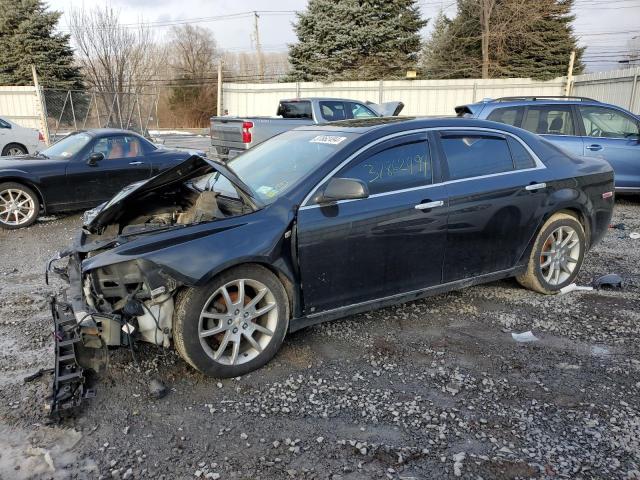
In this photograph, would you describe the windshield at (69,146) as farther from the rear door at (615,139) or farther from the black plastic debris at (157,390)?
the rear door at (615,139)

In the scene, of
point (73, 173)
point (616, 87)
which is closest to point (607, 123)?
point (73, 173)

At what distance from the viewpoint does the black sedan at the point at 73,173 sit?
7.39 meters

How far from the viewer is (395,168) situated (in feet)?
12.7

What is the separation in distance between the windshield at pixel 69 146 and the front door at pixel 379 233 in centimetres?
599

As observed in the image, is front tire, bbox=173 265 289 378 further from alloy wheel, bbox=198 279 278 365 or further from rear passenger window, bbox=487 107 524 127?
rear passenger window, bbox=487 107 524 127

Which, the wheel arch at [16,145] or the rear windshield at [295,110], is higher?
the rear windshield at [295,110]

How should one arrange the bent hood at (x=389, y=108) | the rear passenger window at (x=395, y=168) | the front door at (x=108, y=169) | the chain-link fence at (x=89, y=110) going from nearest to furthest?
1. the rear passenger window at (x=395, y=168)
2. the front door at (x=108, y=169)
3. the bent hood at (x=389, y=108)
4. the chain-link fence at (x=89, y=110)

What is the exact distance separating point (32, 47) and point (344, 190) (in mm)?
33308

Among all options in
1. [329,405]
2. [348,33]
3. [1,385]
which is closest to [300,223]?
[329,405]

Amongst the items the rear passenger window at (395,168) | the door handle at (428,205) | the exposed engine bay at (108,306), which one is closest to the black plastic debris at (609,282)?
the door handle at (428,205)

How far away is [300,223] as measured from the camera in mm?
3414

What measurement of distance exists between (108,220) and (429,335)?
2.80m

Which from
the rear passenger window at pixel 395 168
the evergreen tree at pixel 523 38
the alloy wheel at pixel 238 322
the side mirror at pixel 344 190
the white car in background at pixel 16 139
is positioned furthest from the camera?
the evergreen tree at pixel 523 38

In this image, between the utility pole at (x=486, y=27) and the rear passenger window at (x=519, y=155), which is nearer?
the rear passenger window at (x=519, y=155)
